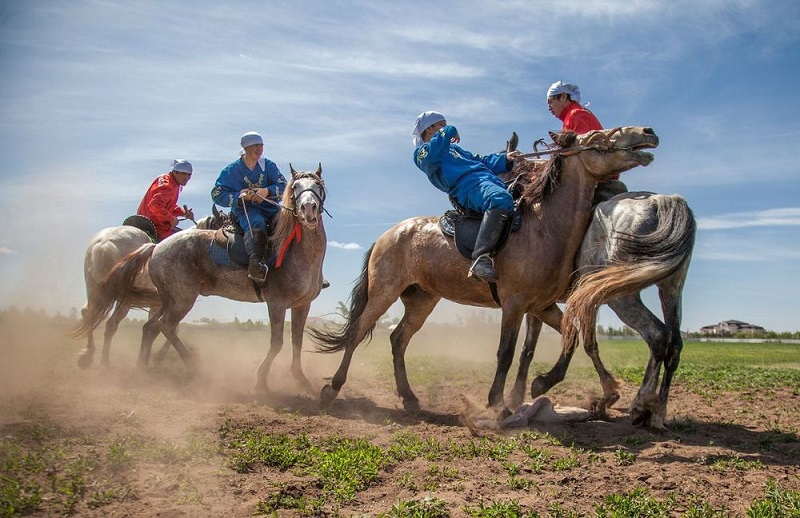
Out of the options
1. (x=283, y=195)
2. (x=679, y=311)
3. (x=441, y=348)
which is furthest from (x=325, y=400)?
(x=441, y=348)

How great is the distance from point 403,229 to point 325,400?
7.98ft

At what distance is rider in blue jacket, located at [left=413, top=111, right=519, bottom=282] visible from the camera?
7.14m

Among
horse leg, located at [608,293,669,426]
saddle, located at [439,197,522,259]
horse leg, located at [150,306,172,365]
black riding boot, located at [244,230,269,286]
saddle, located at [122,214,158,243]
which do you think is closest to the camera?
horse leg, located at [608,293,669,426]

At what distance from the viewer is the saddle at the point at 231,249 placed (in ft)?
32.3

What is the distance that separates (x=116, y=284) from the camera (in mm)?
11148

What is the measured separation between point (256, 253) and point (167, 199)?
13.4ft

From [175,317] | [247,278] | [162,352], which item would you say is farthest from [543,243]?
[162,352]

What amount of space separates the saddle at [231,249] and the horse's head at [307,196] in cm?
94

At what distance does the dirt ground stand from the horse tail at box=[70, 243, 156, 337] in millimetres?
924

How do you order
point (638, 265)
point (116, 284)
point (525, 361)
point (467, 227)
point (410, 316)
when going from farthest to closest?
point (116, 284)
point (410, 316)
point (525, 361)
point (467, 227)
point (638, 265)

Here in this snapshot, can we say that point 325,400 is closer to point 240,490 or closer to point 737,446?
point 240,490

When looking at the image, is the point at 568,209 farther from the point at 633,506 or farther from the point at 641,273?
the point at 633,506

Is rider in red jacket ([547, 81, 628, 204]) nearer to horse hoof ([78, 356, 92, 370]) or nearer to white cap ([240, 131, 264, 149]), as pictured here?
white cap ([240, 131, 264, 149])

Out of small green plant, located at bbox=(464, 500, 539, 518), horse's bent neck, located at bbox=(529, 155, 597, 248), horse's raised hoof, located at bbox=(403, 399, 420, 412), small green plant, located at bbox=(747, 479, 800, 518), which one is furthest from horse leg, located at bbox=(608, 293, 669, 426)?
horse's raised hoof, located at bbox=(403, 399, 420, 412)
